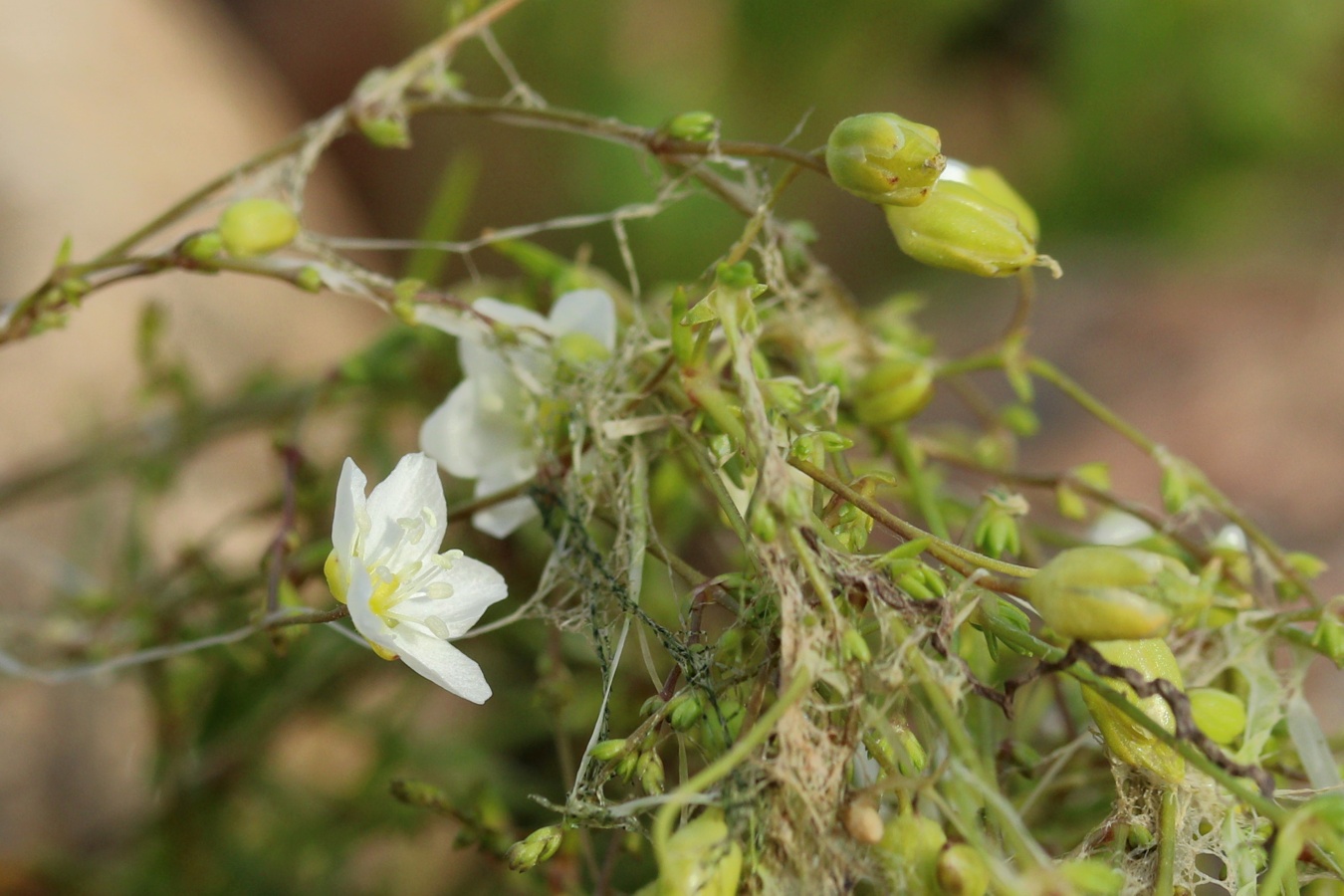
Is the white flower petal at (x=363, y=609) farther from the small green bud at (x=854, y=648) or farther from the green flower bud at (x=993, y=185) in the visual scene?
the green flower bud at (x=993, y=185)

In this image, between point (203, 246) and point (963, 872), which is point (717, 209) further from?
point (963, 872)

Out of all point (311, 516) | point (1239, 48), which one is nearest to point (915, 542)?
point (311, 516)

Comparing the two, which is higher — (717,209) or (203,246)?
(203,246)

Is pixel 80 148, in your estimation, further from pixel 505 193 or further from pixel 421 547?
pixel 421 547

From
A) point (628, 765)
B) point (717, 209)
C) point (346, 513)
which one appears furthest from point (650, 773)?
point (717, 209)

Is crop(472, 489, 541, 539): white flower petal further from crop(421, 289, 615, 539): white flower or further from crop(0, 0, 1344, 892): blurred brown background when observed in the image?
crop(0, 0, 1344, 892): blurred brown background
